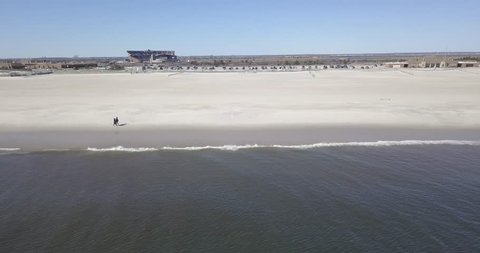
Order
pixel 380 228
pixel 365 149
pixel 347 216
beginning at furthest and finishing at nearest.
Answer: pixel 365 149
pixel 347 216
pixel 380 228

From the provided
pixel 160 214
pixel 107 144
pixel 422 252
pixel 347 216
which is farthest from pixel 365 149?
pixel 107 144

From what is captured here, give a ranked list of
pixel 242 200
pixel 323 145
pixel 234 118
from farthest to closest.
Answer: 1. pixel 234 118
2. pixel 323 145
3. pixel 242 200

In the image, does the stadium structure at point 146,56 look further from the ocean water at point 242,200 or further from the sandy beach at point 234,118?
the ocean water at point 242,200

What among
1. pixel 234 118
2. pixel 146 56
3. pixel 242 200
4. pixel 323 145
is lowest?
pixel 242 200

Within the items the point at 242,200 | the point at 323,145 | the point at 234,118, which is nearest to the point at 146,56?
the point at 234,118

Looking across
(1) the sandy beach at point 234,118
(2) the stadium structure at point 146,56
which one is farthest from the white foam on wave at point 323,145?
(2) the stadium structure at point 146,56

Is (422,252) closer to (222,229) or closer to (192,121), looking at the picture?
(222,229)

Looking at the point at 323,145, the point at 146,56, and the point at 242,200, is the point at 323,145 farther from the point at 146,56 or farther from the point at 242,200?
the point at 146,56

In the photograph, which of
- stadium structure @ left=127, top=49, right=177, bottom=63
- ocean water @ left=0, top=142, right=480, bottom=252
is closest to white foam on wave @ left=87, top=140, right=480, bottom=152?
ocean water @ left=0, top=142, right=480, bottom=252
